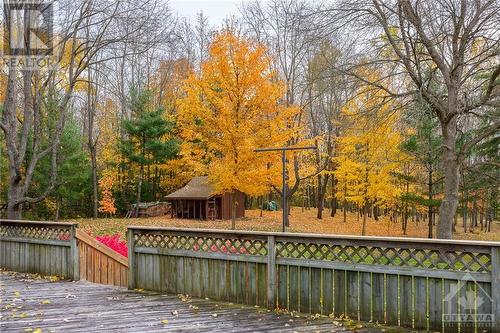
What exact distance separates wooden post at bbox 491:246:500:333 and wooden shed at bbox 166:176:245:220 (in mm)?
22522

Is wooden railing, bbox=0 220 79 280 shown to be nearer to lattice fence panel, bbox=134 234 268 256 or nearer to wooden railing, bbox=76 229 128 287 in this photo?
wooden railing, bbox=76 229 128 287

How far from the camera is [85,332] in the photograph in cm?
538

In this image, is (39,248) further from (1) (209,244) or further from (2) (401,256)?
(2) (401,256)

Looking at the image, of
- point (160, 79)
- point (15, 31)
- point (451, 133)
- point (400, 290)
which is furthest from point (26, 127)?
point (160, 79)

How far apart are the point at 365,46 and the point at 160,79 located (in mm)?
25770

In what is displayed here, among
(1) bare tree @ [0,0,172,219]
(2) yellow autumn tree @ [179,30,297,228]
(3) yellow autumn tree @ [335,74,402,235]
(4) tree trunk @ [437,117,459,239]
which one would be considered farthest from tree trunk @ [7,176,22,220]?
(3) yellow autumn tree @ [335,74,402,235]

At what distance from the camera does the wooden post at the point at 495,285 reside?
4988mm

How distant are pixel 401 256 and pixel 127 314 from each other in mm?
3670

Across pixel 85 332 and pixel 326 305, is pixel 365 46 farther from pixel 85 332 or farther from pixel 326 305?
pixel 85 332

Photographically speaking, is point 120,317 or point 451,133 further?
point 451,133

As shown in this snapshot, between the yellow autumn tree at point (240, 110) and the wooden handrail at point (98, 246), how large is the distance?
932 cm

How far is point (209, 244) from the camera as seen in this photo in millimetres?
7145

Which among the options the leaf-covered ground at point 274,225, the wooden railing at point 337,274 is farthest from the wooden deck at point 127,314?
the leaf-covered ground at point 274,225

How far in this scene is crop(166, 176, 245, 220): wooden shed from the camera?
27641 millimetres
